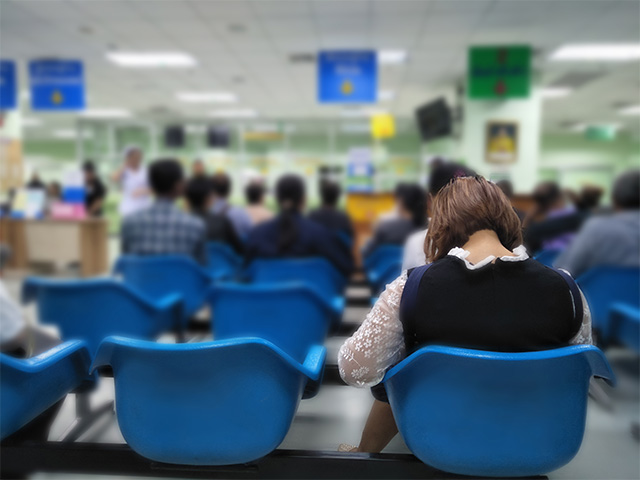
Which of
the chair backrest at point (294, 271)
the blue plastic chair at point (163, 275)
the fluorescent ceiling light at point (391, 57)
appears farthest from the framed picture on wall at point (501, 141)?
the blue plastic chair at point (163, 275)

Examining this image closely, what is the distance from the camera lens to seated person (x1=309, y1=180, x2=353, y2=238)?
12.8ft

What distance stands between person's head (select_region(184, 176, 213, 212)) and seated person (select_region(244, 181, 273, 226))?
0.42m

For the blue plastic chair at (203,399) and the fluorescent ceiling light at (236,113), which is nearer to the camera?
the blue plastic chair at (203,399)

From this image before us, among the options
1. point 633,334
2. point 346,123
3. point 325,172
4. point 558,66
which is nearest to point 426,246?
point 633,334

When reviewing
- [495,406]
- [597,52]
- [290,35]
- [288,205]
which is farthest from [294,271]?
[597,52]

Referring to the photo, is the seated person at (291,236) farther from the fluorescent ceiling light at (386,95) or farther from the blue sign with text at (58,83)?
the fluorescent ceiling light at (386,95)

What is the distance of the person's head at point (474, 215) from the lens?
108 cm

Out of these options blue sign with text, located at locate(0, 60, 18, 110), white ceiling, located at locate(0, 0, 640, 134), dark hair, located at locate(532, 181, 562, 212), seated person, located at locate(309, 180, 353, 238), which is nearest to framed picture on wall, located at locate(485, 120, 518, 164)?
white ceiling, located at locate(0, 0, 640, 134)

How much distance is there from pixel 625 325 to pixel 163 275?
7.19 ft

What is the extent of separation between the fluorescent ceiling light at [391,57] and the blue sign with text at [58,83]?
4004mm

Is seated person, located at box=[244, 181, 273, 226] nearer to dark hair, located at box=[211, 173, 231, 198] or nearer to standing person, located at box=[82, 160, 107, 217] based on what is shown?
dark hair, located at box=[211, 173, 231, 198]

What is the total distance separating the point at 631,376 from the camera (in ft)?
9.18

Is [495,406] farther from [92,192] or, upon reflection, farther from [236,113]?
[236,113]

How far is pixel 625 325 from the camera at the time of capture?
88.7 inches
